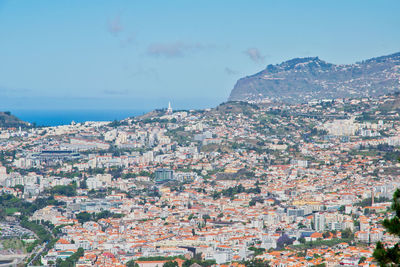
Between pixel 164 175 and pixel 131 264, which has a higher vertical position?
pixel 164 175

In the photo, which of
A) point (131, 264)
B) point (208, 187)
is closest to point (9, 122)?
point (208, 187)

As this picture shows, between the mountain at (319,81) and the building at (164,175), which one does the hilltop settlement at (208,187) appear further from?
the mountain at (319,81)

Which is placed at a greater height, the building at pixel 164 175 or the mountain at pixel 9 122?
the mountain at pixel 9 122

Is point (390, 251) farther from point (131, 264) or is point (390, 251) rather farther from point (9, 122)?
point (9, 122)

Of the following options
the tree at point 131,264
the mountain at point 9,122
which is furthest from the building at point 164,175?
the mountain at point 9,122

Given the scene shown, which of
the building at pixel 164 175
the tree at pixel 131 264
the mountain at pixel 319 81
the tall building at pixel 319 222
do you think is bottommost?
the tree at pixel 131 264

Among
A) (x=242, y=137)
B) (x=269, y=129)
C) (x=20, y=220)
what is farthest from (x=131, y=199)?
(x=269, y=129)

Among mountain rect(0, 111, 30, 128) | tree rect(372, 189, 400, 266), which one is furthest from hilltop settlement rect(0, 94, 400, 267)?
tree rect(372, 189, 400, 266)
